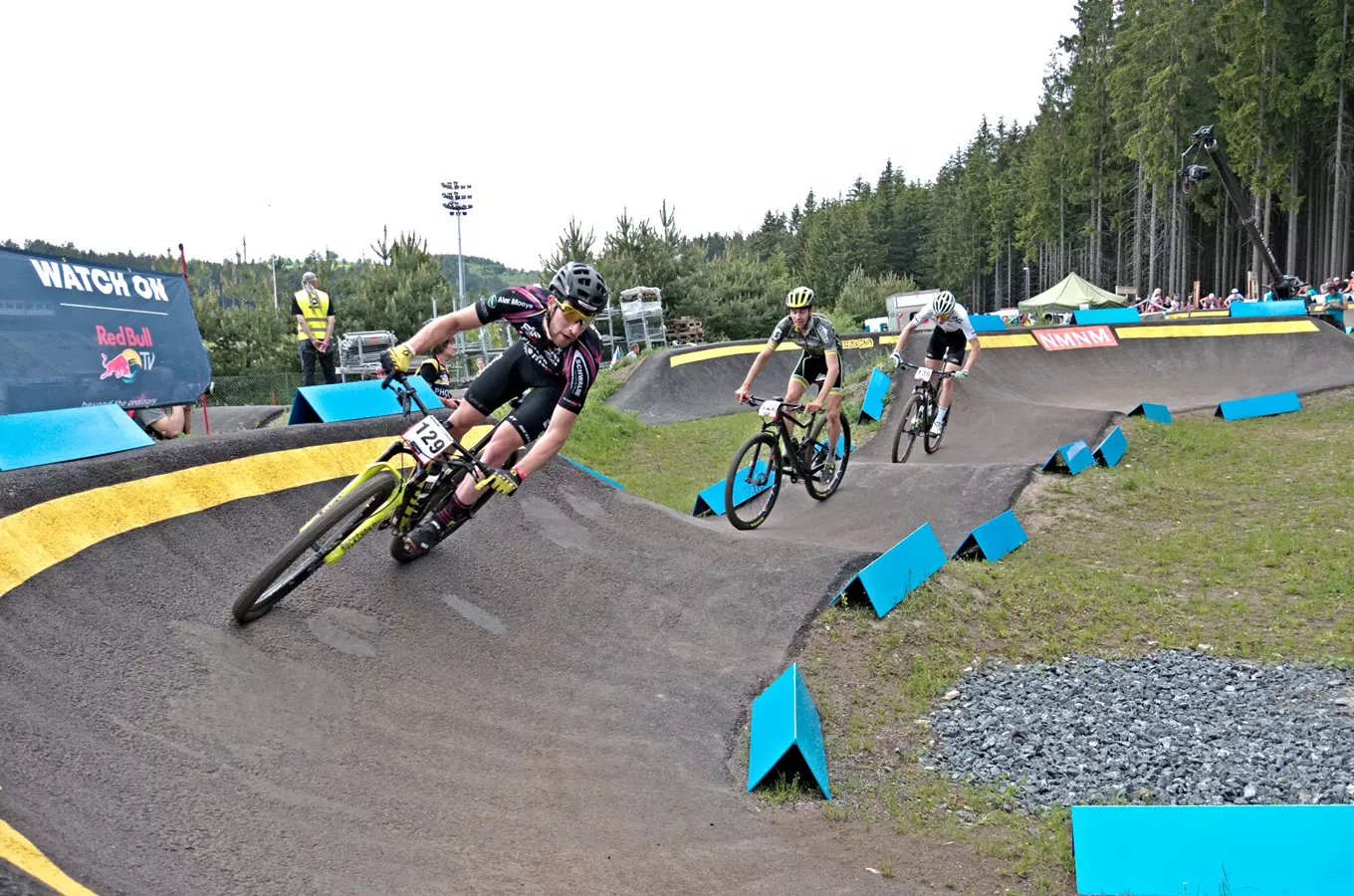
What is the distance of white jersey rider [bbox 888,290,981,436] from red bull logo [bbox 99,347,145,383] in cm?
1039

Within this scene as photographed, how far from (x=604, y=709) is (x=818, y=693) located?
1.74m

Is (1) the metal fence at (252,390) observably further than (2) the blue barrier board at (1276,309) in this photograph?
No

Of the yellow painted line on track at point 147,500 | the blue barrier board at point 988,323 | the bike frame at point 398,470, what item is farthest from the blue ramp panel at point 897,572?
the blue barrier board at point 988,323

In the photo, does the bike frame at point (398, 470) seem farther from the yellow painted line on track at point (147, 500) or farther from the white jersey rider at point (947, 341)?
the white jersey rider at point (947, 341)

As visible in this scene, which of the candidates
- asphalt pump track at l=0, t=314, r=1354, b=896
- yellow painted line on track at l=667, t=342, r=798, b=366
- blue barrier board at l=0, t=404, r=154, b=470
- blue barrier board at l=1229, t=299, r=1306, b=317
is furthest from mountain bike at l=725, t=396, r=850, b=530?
blue barrier board at l=1229, t=299, r=1306, b=317

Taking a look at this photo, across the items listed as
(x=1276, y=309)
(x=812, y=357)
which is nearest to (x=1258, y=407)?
(x=1276, y=309)

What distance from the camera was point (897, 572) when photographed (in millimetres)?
8562

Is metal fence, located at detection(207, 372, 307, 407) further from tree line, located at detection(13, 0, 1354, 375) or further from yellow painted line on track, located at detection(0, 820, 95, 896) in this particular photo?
yellow painted line on track, located at detection(0, 820, 95, 896)

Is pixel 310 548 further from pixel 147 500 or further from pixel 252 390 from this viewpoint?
pixel 252 390

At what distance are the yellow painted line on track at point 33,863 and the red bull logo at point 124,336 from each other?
7.68 meters

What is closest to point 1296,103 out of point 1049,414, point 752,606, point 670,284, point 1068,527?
point 670,284

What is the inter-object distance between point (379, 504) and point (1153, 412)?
1642cm

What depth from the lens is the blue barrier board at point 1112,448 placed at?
47.8 ft

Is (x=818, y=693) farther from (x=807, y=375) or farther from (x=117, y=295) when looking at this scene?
(x=117, y=295)
